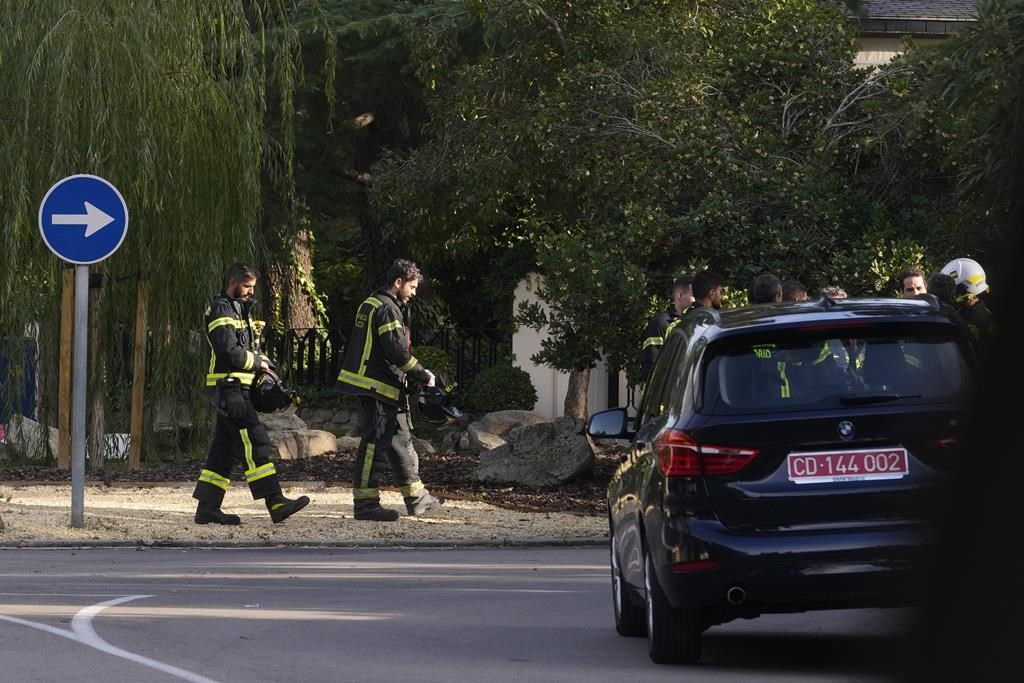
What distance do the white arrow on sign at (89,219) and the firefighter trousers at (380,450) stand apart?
2.38 metres

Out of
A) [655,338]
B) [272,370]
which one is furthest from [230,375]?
[655,338]

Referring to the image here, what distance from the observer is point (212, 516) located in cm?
1371

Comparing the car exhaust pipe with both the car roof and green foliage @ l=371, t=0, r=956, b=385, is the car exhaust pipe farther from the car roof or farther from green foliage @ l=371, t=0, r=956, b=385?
green foliage @ l=371, t=0, r=956, b=385

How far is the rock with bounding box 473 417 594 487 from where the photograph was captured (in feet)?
55.2

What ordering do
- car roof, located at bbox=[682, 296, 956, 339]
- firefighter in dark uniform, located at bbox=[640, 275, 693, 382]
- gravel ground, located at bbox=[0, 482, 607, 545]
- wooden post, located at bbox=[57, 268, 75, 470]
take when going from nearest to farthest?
Answer: car roof, located at bbox=[682, 296, 956, 339]
firefighter in dark uniform, located at bbox=[640, 275, 693, 382]
gravel ground, located at bbox=[0, 482, 607, 545]
wooden post, located at bbox=[57, 268, 75, 470]

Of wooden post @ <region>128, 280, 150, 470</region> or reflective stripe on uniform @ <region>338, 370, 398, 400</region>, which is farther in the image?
wooden post @ <region>128, 280, 150, 470</region>

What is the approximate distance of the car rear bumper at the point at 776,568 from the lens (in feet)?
20.9

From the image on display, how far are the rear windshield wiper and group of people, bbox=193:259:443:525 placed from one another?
6920mm

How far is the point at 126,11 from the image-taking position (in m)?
17.6

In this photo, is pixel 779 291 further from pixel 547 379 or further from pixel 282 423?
pixel 547 379

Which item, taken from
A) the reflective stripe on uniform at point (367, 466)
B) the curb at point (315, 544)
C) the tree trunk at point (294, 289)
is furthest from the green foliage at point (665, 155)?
the tree trunk at point (294, 289)

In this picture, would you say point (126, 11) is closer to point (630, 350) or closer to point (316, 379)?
point (630, 350)

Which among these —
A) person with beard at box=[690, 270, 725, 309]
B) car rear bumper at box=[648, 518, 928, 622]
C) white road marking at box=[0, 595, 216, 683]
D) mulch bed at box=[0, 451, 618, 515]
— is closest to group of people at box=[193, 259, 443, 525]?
mulch bed at box=[0, 451, 618, 515]

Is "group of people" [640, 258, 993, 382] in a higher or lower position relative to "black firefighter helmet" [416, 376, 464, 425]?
higher
